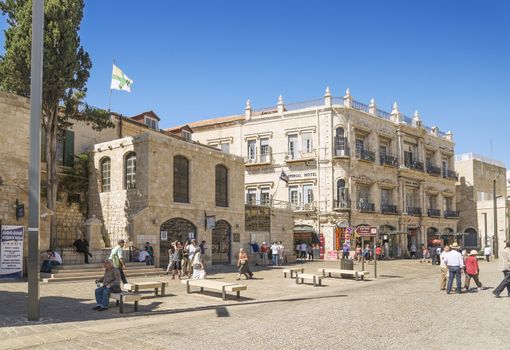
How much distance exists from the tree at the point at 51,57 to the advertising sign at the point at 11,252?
3.47 metres

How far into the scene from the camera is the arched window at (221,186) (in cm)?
2916

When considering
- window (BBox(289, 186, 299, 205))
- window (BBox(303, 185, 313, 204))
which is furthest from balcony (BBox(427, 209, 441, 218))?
window (BBox(289, 186, 299, 205))

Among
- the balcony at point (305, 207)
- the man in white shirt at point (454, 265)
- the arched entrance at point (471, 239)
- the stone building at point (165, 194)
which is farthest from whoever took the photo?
the arched entrance at point (471, 239)

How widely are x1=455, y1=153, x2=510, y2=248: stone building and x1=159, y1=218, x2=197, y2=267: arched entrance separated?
38.4 meters

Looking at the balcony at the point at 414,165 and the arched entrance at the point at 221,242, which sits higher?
the balcony at the point at 414,165

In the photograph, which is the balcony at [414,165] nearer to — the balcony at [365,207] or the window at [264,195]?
the balcony at [365,207]

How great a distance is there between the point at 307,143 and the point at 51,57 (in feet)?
79.8

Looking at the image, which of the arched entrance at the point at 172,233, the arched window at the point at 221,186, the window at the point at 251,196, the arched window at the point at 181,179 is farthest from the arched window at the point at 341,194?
the arched window at the point at 181,179

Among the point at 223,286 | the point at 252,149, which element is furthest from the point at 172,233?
the point at 252,149

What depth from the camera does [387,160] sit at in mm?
44250

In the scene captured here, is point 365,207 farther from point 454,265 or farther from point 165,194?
point 454,265

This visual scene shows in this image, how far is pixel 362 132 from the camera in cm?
4225

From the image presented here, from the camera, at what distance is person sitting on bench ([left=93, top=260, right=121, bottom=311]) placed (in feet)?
40.2

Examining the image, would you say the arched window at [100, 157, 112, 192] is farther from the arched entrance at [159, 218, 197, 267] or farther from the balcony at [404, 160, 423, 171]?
the balcony at [404, 160, 423, 171]
